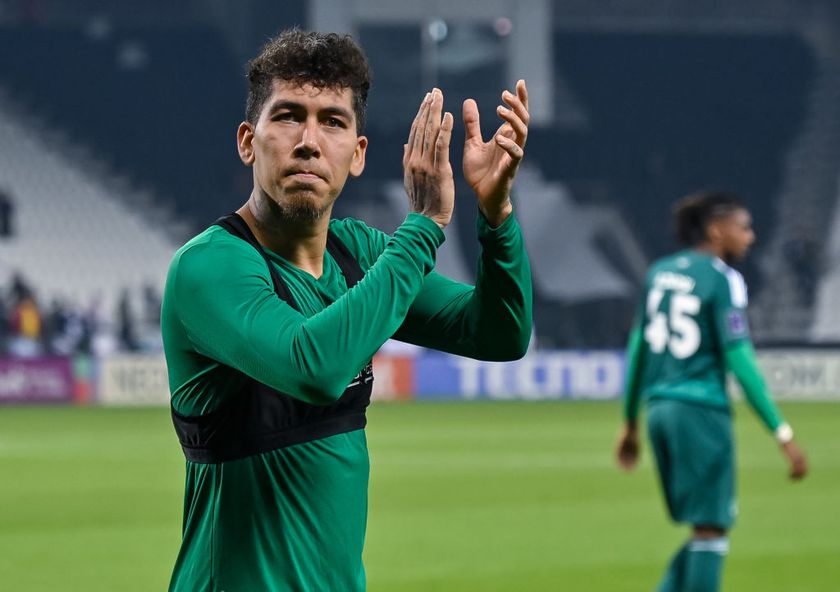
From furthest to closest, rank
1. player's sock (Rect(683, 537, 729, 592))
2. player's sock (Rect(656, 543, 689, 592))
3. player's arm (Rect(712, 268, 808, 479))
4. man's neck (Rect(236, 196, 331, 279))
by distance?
player's arm (Rect(712, 268, 808, 479)) < player's sock (Rect(656, 543, 689, 592)) < player's sock (Rect(683, 537, 729, 592)) < man's neck (Rect(236, 196, 331, 279))

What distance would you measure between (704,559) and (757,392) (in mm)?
838

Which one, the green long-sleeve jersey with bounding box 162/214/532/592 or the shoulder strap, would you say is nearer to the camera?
the green long-sleeve jersey with bounding box 162/214/532/592

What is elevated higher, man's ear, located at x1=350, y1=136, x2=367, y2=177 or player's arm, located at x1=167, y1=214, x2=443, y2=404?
man's ear, located at x1=350, y1=136, x2=367, y2=177

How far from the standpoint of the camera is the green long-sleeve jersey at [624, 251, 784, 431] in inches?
268

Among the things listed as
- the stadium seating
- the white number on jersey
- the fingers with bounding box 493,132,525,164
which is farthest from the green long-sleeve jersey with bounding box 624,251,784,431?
the stadium seating

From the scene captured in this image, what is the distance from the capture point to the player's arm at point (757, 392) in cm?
673

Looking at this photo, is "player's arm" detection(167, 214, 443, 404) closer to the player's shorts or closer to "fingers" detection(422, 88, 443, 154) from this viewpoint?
"fingers" detection(422, 88, 443, 154)

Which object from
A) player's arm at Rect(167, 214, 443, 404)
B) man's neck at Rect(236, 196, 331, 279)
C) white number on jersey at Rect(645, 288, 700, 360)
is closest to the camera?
player's arm at Rect(167, 214, 443, 404)

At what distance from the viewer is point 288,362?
99.8 inches

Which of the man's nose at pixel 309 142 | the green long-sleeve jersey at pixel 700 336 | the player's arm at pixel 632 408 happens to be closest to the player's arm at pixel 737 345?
the green long-sleeve jersey at pixel 700 336

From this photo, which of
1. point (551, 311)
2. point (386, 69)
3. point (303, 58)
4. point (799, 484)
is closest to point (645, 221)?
point (551, 311)

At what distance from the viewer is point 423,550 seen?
9.70m

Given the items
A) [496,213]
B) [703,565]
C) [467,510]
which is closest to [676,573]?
[703,565]

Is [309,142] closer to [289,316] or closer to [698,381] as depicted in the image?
[289,316]
